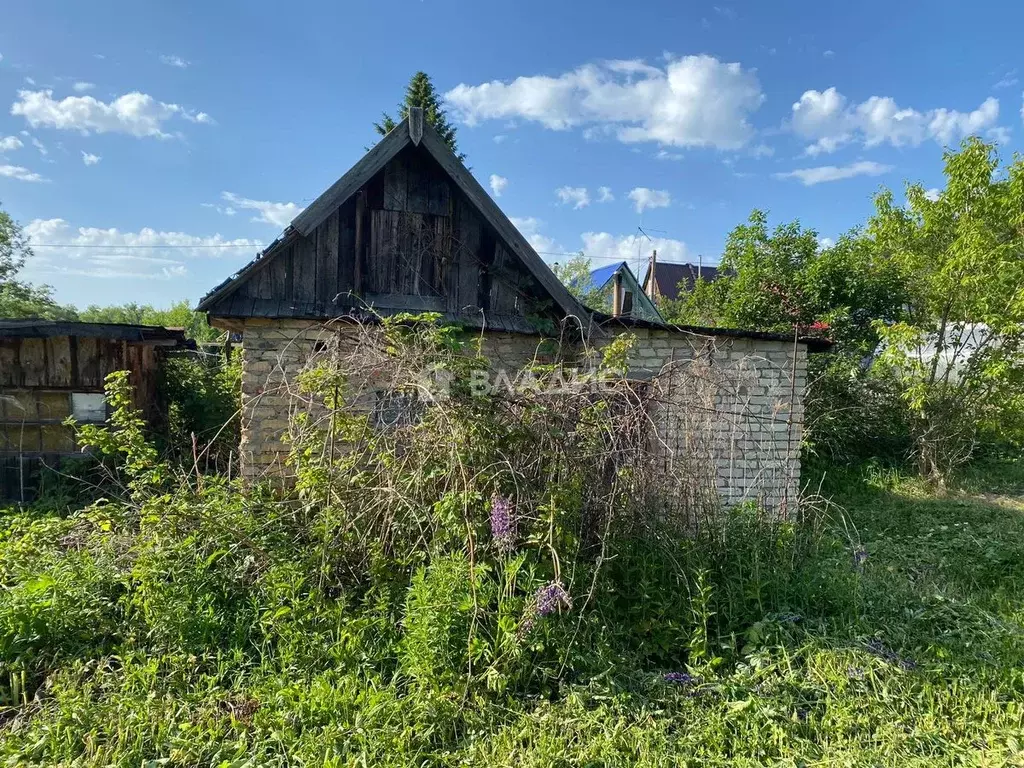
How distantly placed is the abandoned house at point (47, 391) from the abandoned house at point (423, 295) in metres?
2.48

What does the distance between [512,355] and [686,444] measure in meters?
2.79

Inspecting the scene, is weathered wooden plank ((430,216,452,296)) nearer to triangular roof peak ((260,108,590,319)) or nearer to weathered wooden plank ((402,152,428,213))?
weathered wooden plank ((402,152,428,213))

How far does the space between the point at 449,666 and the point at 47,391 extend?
7.03 meters

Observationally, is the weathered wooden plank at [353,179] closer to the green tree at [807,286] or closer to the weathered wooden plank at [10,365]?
the weathered wooden plank at [10,365]

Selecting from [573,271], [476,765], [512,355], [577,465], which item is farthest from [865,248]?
[573,271]

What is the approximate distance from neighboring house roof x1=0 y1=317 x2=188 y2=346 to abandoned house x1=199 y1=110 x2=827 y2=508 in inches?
84.0

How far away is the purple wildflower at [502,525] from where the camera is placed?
3348 millimetres

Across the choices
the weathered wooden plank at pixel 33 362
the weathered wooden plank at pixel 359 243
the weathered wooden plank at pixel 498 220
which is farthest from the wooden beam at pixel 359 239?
the weathered wooden plank at pixel 33 362

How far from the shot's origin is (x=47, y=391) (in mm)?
6941

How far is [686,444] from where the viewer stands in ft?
14.1

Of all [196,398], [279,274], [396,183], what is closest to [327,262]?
[279,274]

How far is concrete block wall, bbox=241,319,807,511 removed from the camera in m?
4.36

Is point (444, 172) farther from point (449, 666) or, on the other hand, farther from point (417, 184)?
point (449, 666)

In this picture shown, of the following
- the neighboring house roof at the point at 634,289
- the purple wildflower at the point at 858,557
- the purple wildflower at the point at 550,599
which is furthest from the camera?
the neighboring house roof at the point at 634,289
